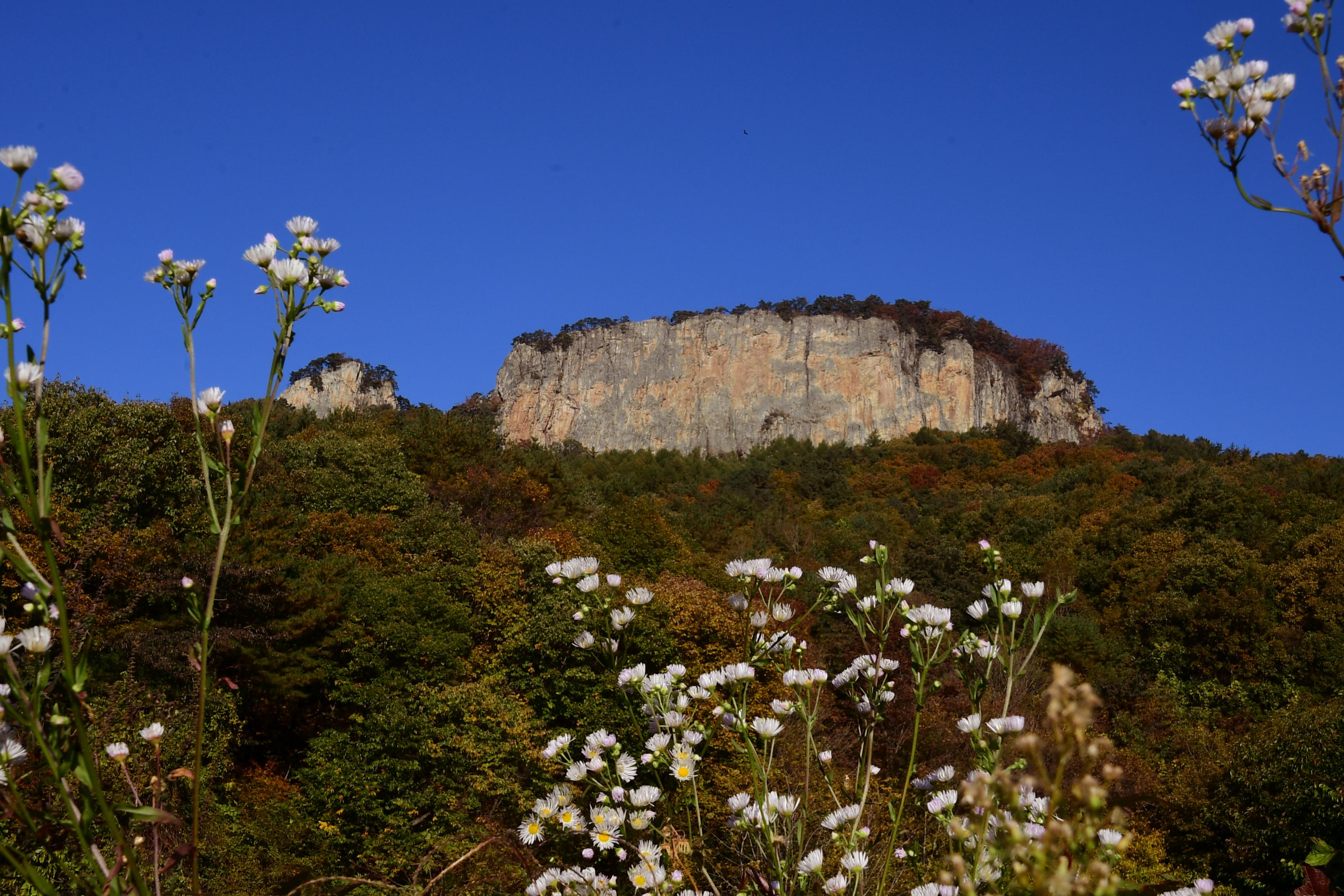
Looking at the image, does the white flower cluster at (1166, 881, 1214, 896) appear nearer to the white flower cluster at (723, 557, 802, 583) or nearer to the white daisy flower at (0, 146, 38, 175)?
the white flower cluster at (723, 557, 802, 583)

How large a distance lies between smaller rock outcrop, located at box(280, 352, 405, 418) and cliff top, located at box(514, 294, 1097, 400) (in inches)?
1135

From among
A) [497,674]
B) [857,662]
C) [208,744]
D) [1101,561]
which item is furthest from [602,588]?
[1101,561]

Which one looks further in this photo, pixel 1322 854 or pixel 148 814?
pixel 1322 854

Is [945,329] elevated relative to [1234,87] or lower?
elevated

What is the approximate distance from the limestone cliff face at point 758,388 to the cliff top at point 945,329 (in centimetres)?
71

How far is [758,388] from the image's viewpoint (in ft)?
295

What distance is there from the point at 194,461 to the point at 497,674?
9386 mm

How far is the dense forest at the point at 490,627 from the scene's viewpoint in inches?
603

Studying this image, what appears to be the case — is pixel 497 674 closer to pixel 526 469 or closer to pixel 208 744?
pixel 208 744

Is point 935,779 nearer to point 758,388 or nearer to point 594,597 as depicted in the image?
point 594,597

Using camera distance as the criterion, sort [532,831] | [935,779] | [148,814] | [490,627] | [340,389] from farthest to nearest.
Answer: [340,389] < [490,627] < [532,831] < [935,779] < [148,814]

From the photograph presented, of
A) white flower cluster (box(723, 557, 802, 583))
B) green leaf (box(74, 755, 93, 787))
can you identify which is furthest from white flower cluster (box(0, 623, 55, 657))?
white flower cluster (box(723, 557, 802, 583))

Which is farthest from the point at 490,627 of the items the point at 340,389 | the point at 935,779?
the point at 340,389

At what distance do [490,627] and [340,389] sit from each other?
194 feet
